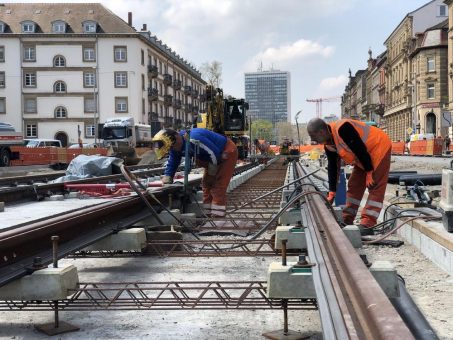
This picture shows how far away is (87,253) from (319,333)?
2884mm

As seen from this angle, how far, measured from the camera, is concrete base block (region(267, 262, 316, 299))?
12.0 ft

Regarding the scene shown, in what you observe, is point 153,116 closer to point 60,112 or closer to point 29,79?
point 60,112

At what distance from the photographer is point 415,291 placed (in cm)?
486

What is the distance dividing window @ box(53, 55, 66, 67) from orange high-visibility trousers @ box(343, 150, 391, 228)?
6609 cm

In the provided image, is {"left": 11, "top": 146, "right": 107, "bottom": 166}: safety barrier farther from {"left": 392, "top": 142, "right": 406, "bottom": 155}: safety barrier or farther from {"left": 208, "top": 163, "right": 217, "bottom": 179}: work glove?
{"left": 392, "top": 142, "right": 406, "bottom": 155}: safety barrier

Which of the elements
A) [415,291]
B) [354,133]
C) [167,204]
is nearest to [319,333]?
[415,291]

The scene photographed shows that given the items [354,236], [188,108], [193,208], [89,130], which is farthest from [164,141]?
[188,108]

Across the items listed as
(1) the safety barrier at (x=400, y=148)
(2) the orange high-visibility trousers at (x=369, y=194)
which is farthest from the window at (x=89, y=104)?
(2) the orange high-visibility trousers at (x=369, y=194)

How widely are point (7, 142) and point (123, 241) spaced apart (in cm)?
2437

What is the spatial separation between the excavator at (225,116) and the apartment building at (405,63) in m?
52.1

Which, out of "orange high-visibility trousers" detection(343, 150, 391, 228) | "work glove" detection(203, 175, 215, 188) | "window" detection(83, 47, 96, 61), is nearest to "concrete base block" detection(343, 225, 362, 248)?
"orange high-visibility trousers" detection(343, 150, 391, 228)

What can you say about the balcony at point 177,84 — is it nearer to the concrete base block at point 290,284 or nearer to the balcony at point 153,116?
the balcony at point 153,116

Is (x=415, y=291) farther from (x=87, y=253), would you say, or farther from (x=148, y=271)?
(x=87, y=253)

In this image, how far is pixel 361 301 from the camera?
8.13 ft
